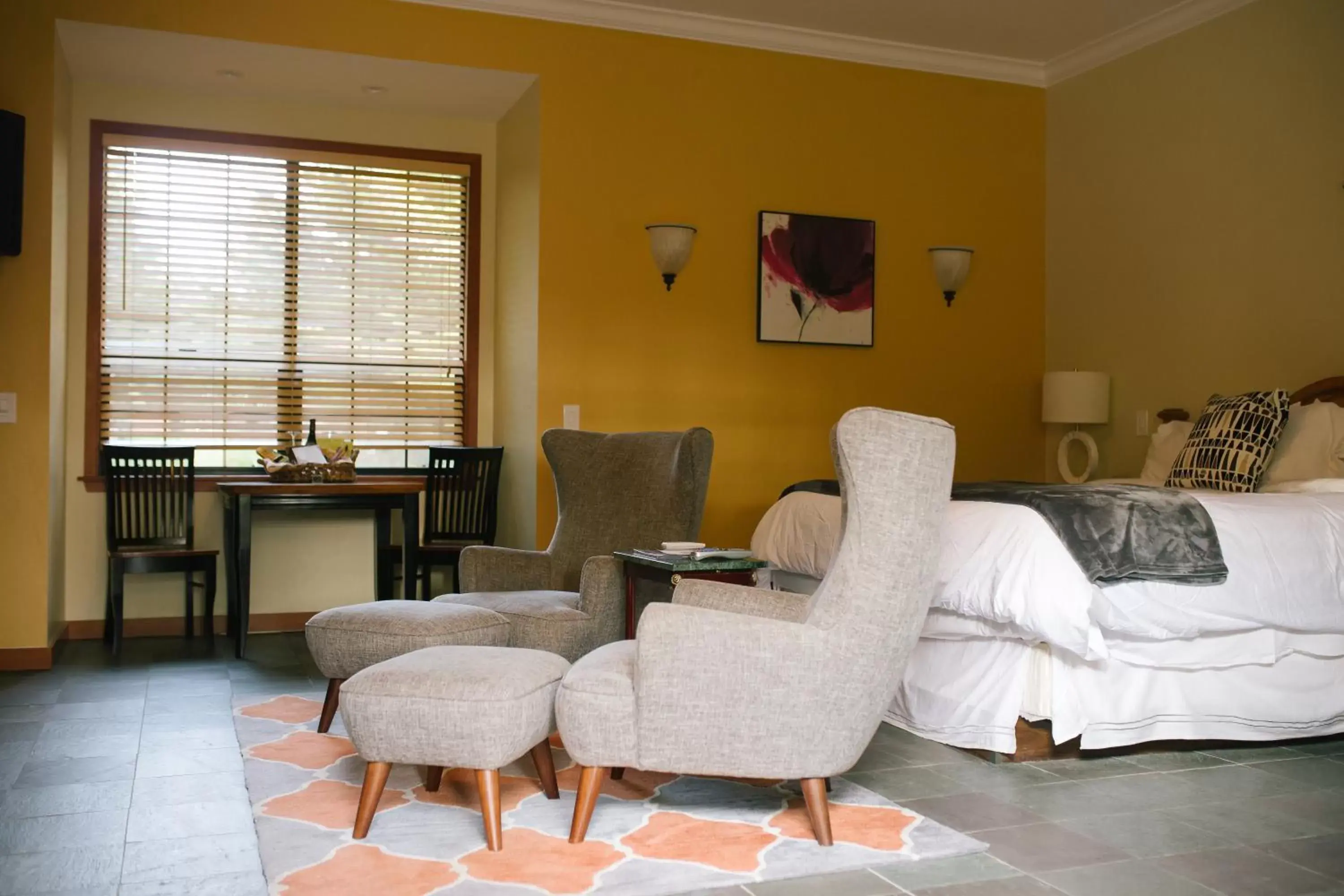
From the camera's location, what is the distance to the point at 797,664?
2713 millimetres

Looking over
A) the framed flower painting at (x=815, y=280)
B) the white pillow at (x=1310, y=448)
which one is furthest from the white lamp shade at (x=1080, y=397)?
the white pillow at (x=1310, y=448)

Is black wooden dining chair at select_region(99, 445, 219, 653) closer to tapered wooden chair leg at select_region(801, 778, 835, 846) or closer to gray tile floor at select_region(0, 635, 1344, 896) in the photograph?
gray tile floor at select_region(0, 635, 1344, 896)

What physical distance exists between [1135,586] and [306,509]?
3633 millimetres

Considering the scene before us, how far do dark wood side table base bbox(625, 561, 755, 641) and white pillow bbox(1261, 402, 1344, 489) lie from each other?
88.2 inches

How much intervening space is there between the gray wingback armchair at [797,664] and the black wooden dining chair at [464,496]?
10.2 feet

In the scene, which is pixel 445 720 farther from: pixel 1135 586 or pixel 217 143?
pixel 217 143

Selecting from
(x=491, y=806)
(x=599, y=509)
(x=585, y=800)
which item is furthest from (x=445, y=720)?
(x=599, y=509)

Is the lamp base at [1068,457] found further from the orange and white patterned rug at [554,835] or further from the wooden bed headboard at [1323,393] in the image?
the orange and white patterned rug at [554,835]

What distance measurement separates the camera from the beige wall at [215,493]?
18.5 ft

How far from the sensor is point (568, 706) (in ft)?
9.08

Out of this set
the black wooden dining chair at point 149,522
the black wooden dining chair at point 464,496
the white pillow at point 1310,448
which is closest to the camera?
the white pillow at point 1310,448

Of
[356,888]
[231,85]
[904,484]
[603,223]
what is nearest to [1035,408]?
[603,223]

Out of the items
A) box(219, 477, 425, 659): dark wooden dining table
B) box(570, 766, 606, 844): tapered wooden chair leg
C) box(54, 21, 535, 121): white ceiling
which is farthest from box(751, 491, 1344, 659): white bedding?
box(54, 21, 535, 121): white ceiling

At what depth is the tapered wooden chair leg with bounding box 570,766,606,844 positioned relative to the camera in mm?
2740
